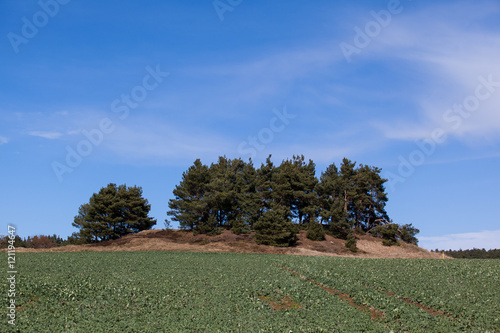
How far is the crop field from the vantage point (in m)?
18.5

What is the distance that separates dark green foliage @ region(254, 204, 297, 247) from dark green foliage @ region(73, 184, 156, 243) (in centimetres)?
2118

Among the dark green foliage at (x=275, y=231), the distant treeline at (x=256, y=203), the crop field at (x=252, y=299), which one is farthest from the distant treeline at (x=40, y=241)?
the crop field at (x=252, y=299)

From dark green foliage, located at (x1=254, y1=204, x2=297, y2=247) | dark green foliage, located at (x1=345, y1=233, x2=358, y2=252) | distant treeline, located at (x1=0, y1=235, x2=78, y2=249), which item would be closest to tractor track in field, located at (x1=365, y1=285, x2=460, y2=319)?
dark green foliage, located at (x1=254, y1=204, x2=297, y2=247)

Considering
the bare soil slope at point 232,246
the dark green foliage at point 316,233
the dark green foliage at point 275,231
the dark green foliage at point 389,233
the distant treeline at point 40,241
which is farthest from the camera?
the distant treeline at point 40,241

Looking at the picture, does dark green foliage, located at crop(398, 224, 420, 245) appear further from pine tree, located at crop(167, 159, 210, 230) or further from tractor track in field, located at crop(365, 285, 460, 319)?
tractor track in field, located at crop(365, 285, 460, 319)

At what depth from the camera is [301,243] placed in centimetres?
5688

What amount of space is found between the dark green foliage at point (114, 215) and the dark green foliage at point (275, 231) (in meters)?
21.2

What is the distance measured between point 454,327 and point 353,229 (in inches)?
1851

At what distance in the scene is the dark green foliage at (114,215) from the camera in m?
61.9

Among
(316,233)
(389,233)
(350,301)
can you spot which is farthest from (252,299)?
(389,233)

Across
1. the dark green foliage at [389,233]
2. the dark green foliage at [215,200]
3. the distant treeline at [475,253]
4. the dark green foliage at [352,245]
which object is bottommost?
the distant treeline at [475,253]

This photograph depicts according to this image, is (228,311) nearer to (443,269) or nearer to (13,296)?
(13,296)

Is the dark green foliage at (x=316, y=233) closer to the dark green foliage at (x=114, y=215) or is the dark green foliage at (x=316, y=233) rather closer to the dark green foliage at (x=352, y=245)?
the dark green foliage at (x=352, y=245)

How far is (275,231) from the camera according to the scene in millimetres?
54375
